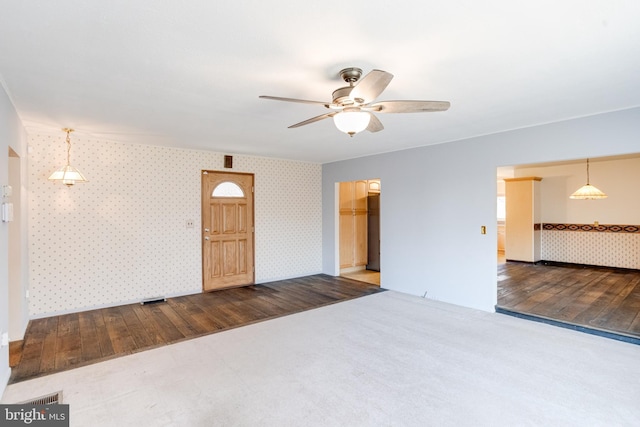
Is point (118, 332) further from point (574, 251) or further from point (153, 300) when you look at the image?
point (574, 251)

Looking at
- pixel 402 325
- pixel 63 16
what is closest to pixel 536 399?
pixel 402 325

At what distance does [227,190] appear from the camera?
5805 millimetres

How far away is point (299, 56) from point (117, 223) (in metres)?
3.97

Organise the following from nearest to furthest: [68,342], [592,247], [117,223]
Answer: [68,342], [117,223], [592,247]

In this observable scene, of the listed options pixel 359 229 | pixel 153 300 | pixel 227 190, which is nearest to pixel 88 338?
pixel 153 300

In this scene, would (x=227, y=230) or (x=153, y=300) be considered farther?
(x=227, y=230)

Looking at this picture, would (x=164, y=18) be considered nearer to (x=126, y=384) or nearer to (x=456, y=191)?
(x=126, y=384)

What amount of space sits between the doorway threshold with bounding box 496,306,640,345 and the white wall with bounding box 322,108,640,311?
26 centimetres

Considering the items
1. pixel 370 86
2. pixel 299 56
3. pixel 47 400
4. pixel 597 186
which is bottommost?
pixel 47 400

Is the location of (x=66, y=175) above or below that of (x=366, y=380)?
above

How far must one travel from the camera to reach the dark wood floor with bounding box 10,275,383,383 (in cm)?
312

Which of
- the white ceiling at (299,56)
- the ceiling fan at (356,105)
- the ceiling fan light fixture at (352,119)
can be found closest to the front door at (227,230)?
the white ceiling at (299,56)

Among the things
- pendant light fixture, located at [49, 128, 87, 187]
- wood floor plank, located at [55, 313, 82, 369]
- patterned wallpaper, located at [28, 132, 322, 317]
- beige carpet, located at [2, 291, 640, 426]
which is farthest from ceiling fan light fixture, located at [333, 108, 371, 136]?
patterned wallpaper, located at [28, 132, 322, 317]

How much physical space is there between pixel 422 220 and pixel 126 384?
4.26 metres
